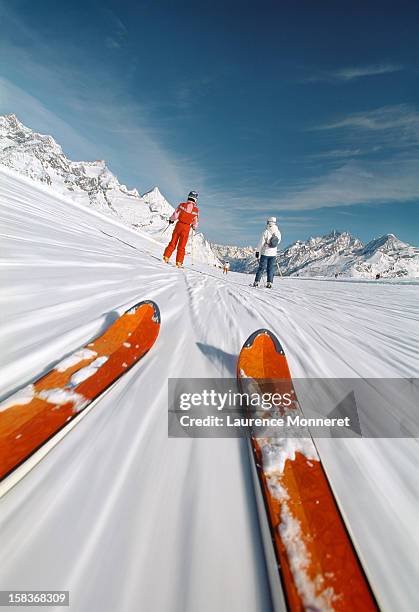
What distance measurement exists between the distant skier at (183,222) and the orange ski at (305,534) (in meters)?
8.23

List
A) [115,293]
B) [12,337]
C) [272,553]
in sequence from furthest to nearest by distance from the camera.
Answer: [115,293], [12,337], [272,553]

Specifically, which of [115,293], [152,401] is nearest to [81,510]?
[152,401]

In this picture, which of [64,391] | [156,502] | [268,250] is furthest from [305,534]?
[268,250]

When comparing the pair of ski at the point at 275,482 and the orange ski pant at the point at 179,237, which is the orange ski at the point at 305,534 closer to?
the pair of ski at the point at 275,482

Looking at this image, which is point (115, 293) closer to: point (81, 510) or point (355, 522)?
point (81, 510)

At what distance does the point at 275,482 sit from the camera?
109 cm

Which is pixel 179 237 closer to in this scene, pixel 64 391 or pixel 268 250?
pixel 268 250

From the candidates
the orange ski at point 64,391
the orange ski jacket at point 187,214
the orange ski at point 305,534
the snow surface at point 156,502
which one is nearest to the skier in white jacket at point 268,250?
the orange ski jacket at point 187,214

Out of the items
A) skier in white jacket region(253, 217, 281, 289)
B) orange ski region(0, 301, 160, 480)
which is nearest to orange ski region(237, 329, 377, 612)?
orange ski region(0, 301, 160, 480)

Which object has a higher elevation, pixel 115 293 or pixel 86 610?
pixel 115 293

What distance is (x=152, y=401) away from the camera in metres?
1.59

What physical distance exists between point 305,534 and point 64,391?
4.02ft

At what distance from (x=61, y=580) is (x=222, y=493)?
59cm

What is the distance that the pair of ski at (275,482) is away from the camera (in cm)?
78
